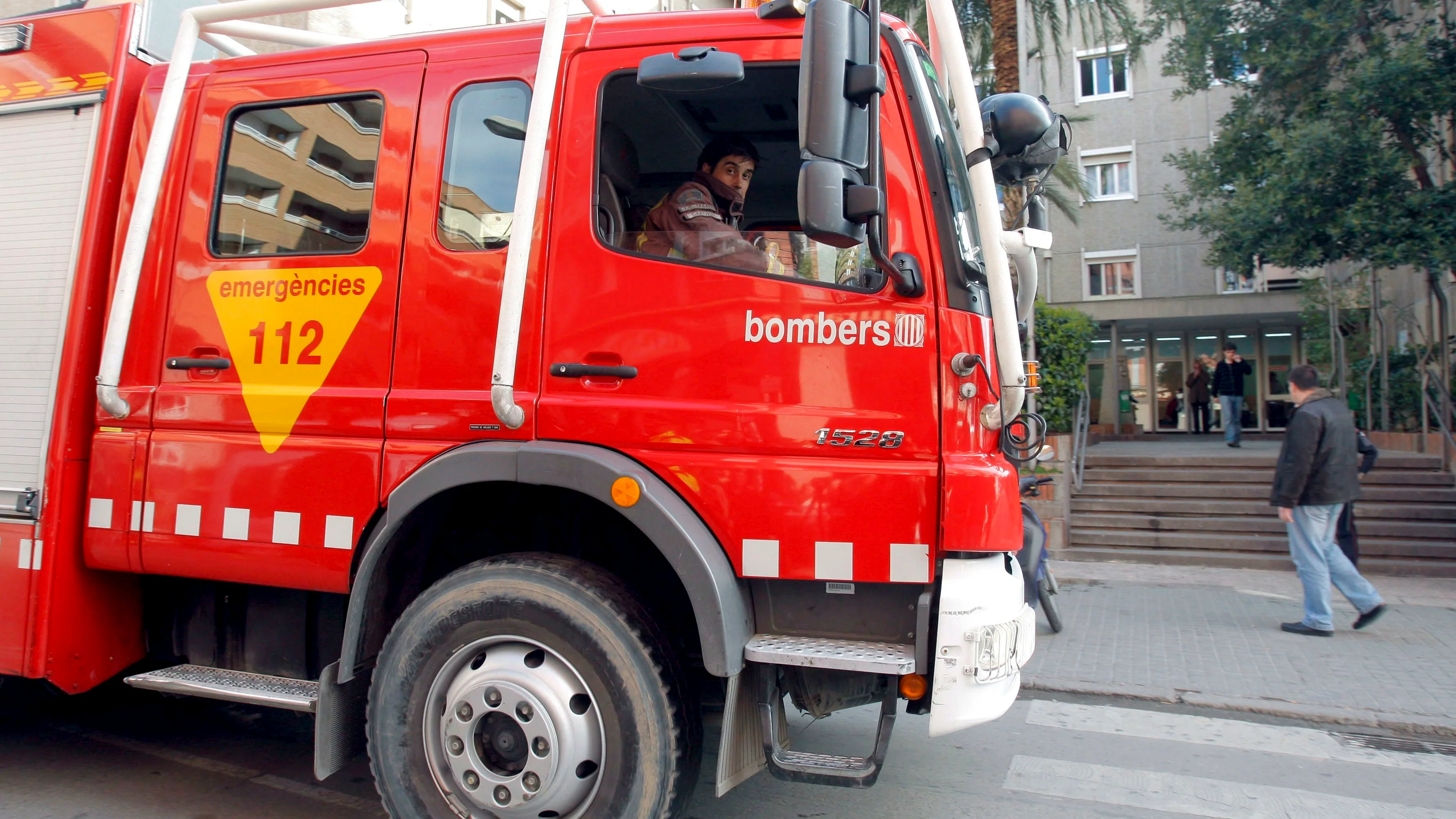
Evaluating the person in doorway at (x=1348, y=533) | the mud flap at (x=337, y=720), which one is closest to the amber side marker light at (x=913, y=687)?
the mud flap at (x=337, y=720)

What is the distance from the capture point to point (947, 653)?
2.81 m

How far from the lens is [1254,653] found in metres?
6.42

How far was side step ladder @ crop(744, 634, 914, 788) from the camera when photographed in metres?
2.84

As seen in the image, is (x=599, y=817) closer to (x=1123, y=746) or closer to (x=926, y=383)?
(x=926, y=383)

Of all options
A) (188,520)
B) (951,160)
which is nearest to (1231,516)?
(951,160)

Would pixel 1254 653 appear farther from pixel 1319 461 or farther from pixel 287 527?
pixel 287 527

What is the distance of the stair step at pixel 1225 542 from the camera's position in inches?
385

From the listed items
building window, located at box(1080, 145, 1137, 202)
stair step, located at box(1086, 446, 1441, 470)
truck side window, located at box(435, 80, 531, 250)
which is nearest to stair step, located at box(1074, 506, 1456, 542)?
stair step, located at box(1086, 446, 1441, 470)

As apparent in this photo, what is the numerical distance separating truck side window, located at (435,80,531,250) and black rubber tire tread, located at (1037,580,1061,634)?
16.0 feet

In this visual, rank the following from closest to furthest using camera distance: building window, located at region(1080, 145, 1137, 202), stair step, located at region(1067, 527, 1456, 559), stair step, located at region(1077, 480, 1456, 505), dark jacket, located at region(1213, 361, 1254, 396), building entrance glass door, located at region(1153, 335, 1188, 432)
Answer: stair step, located at region(1067, 527, 1456, 559), stair step, located at region(1077, 480, 1456, 505), dark jacket, located at region(1213, 361, 1254, 396), building entrance glass door, located at region(1153, 335, 1188, 432), building window, located at region(1080, 145, 1137, 202)

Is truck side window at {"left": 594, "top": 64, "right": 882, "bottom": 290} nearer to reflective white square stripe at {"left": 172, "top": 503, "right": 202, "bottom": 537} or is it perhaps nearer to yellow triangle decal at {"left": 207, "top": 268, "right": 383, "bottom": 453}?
yellow triangle decal at {"left": 207, "top": 268, "right": 383, "bottom": 453}

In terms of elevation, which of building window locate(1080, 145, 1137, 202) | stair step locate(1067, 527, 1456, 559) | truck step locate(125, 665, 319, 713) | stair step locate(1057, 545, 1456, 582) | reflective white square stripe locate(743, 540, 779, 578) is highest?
building window locate(1080, 145, 1137, 202)

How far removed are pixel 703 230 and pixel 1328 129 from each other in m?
9.38

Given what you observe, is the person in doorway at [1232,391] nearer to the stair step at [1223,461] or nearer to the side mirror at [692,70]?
the stair step at [1223,461]
